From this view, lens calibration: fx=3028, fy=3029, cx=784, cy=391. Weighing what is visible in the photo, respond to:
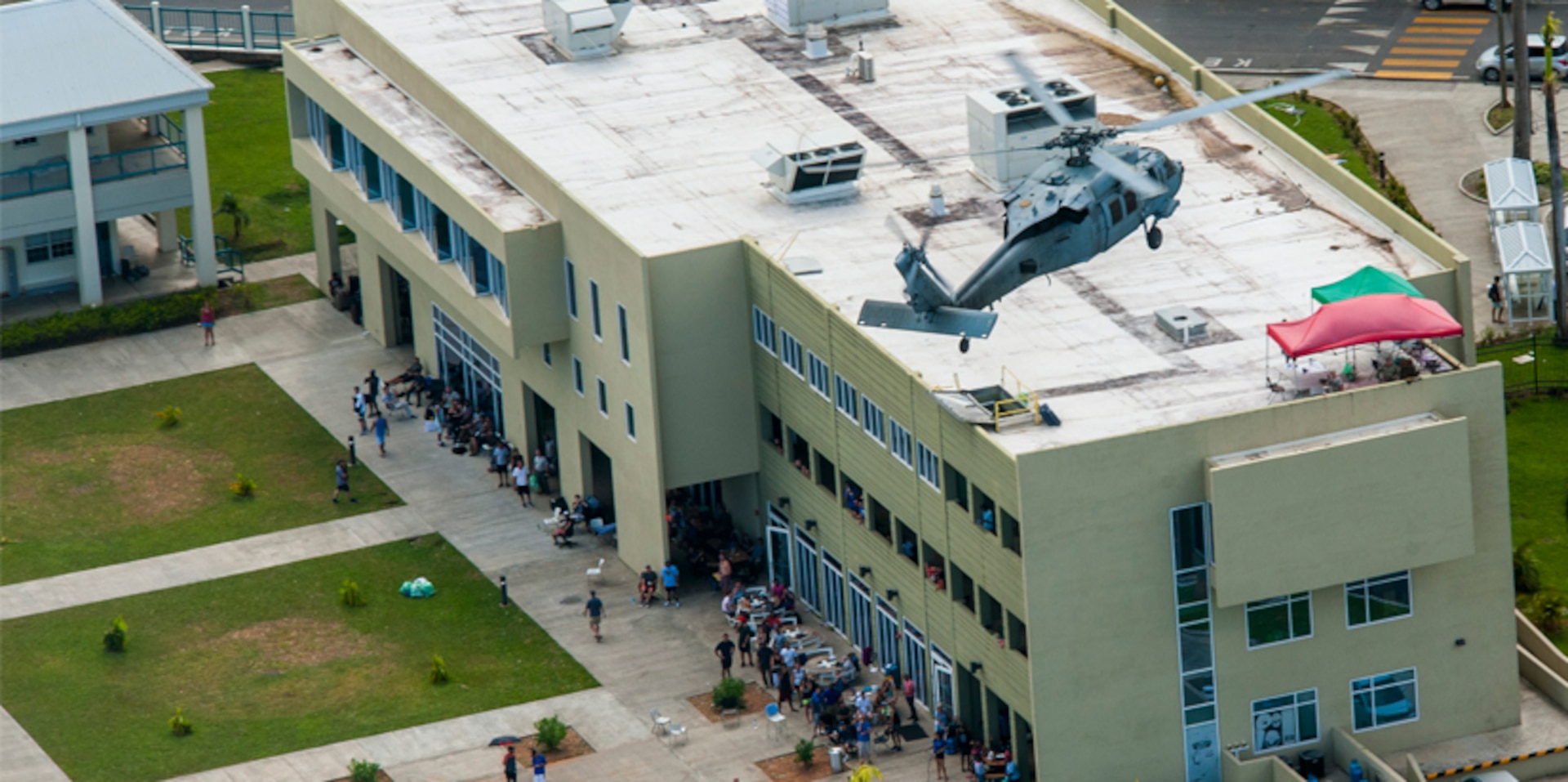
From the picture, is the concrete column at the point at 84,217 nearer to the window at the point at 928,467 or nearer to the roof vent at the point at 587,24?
the roof vent at the point at 587,24

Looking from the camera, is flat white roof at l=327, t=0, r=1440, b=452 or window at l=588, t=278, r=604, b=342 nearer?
flat white roof at l=327, t=0, r=1440, b=452

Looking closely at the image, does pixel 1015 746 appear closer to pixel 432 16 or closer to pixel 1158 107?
pixel 1158 107

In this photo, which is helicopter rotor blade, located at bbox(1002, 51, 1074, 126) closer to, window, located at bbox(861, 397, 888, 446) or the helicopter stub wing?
the helicopter stub wing

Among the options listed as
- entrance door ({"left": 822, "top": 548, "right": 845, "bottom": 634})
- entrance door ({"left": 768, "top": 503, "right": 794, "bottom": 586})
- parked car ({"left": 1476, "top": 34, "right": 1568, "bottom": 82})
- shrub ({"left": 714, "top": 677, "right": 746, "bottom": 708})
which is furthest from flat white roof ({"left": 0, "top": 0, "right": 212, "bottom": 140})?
parked car ({"left": 1476, "top": 34, "right": 1568, "bottom": 82})

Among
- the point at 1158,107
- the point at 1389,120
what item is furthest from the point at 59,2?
the point at 1389,120

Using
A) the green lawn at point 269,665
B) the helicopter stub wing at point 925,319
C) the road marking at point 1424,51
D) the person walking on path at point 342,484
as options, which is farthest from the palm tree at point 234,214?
the road marking at point 1424,51

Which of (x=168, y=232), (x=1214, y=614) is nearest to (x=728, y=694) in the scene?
(x=1214, y=614)
